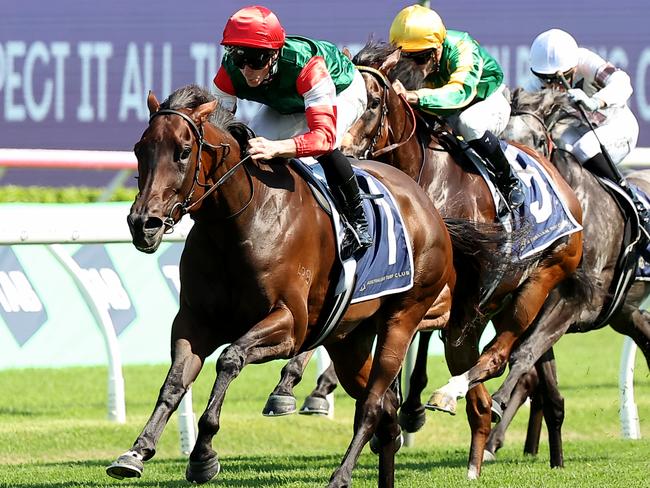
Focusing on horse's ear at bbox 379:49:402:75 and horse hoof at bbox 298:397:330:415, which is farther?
horse hoof at bbox 298:397:330:415

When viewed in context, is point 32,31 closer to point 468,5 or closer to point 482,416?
point 468,5

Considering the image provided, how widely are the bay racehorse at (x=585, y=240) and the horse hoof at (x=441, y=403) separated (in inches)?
38.5

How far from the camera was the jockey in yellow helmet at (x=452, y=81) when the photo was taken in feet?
20.2

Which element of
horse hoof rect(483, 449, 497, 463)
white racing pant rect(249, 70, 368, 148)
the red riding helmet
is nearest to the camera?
the red riding helmet

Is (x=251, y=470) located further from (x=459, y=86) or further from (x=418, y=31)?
(x=418, y=31)

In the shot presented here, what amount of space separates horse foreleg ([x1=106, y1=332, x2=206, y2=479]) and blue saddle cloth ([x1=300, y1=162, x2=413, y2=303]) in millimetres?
776

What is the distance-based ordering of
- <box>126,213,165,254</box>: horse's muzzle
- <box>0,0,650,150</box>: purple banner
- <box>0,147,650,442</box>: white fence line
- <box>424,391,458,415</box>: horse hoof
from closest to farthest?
<box>126,213,165,254</box>: horse's muzzle, <box>424,391,458,415</box>: horse hoof, <box>0,147,650,442</box>: white fence line, <box>0,0,650,150</box>: purple banner

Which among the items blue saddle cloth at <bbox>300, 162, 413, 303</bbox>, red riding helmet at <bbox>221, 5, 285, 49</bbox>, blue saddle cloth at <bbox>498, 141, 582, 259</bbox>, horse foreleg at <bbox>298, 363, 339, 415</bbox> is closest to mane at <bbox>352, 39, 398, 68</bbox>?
blue saddle cloth at <bbox>498, 141, 582, 259</bbox>

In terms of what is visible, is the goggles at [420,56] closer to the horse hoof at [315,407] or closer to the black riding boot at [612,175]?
the black riding boot at [612,175]

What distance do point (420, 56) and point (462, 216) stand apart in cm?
76

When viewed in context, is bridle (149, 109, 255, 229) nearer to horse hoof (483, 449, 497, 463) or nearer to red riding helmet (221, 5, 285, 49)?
red riding helmet (221, 5, 285, 49)

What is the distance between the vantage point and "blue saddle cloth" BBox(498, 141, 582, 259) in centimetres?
629

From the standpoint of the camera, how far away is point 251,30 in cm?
466

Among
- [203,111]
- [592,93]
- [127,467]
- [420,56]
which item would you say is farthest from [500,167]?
[127,467]
